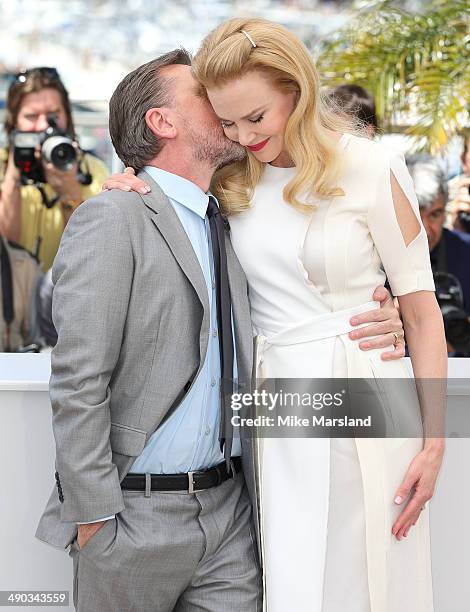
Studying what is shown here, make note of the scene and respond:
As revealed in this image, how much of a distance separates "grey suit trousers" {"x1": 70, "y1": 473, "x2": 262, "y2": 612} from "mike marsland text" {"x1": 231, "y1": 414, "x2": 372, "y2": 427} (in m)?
0.15

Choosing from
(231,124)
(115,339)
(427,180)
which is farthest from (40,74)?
(115,339)

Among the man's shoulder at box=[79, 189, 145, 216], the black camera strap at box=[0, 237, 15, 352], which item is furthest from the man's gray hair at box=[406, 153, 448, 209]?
the man's shoulder at box=[79, 189, 145, 216]

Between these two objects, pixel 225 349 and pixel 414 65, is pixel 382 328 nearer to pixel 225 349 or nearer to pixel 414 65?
pixel 225 349

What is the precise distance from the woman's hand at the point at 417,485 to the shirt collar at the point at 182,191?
65 cm

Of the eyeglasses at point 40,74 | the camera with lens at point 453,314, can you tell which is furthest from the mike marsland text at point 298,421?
the eyeglasses at point 40,74

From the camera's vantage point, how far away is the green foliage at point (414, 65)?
4773 millimetres

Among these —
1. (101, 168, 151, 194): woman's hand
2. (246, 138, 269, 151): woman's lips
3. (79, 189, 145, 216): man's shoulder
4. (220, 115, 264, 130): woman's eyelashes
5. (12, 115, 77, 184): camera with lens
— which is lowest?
(79, 189, 145, 216): man's shoulder

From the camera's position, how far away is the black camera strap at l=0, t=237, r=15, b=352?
434 cm

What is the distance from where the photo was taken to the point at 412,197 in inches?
76.9

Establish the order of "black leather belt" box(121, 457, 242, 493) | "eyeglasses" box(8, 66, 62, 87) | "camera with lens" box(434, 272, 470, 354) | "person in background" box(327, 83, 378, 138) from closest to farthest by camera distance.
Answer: "black leather belt" box(121, 457, 242, 493) < "person in background" box(327, 83, 378, 138) < "camera with lens" box(434, 272, 470, 354) < "eyeglasses" box(8, 66, 62, 87)

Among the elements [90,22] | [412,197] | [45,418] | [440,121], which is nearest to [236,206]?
[412,197]

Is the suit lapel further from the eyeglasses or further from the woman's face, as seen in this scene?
the eyeglasses

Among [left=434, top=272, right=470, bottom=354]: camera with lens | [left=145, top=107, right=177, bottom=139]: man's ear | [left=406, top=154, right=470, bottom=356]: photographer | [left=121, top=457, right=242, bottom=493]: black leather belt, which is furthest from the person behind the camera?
[left=406, top=154, right=470, bottom=356]: photographer

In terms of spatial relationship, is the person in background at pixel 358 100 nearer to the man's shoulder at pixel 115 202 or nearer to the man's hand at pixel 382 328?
the man's hand at pixel 382 328
